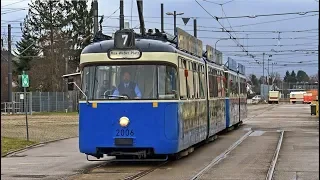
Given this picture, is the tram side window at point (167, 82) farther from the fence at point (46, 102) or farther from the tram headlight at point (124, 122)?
the fence at point (46, 102)

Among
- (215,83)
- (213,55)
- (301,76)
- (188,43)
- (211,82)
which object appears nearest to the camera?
(188,43)

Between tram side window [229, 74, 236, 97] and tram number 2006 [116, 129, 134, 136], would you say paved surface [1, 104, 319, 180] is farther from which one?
tram side window [229, 74, 236, 97]

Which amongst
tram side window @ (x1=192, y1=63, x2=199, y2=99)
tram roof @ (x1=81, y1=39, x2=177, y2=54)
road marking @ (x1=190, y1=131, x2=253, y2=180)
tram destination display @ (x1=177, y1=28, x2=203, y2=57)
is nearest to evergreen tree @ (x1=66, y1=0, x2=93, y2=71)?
road marking @ (x1=190, y1=131, x2=253, y2=180)

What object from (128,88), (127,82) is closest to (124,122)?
(128,88)

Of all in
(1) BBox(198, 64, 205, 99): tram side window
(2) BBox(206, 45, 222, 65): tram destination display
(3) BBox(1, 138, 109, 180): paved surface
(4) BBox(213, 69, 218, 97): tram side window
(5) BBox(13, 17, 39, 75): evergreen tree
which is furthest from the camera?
(5) BBox(13, 17, 39, 75): evergreen tree

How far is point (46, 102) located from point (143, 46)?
53779 mm

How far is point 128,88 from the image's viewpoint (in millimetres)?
14320

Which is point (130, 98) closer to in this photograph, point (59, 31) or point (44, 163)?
point (44, 163)

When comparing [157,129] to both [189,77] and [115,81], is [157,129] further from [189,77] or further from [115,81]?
[189,77]

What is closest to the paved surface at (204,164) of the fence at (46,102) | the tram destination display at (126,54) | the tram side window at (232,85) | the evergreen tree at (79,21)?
the tram destination display at (126,54)

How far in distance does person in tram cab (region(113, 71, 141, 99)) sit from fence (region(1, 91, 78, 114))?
163 ft

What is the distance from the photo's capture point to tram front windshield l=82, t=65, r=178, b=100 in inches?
564

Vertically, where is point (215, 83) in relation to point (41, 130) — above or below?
above

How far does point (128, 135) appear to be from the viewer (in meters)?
14.3
